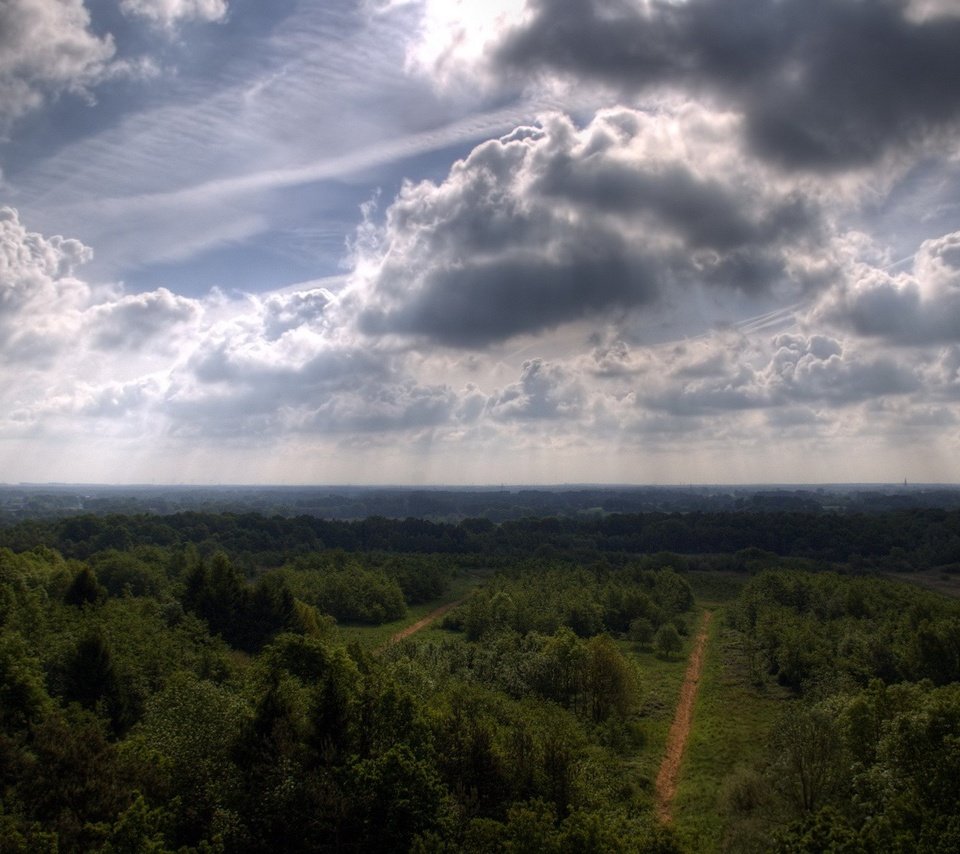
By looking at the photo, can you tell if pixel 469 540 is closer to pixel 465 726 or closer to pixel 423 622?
pixel 423 622

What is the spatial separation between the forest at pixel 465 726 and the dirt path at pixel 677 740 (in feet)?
1.57

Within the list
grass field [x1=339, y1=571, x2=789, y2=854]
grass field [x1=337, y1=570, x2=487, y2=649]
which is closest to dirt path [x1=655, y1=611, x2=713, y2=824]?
grass field [x1=339, y1=571, x2=789, y2=854]

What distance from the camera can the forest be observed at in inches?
868

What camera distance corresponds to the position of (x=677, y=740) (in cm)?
5088

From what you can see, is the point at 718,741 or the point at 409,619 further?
the point at 409,619

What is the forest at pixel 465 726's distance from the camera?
72.3 feet

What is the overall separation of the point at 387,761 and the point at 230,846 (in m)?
6.20

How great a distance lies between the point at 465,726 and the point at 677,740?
97.1 feet

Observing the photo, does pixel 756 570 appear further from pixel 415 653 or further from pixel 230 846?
pixel 230 846

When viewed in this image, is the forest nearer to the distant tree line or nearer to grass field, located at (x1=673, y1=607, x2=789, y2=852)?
grass field, located at (x1=673, y1=607, x2=789, y2=852)

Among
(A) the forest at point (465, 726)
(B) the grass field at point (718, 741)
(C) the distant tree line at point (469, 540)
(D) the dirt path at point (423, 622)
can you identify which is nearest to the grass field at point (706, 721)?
(B) the grass field at point (718, 741)

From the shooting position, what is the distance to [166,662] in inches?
1719

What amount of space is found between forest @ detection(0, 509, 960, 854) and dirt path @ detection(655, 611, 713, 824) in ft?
1.57

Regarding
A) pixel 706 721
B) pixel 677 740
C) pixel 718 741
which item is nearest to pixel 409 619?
pixel 706 721
